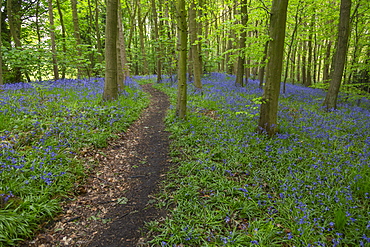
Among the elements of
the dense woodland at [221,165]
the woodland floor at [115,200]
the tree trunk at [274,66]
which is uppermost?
the tree trunk at [274,66]

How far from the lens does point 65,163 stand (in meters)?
4.71

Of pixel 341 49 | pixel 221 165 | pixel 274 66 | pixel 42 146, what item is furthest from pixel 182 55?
pixel 341 49

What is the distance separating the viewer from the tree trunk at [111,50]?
8766 mm

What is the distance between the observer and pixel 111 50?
911 cm

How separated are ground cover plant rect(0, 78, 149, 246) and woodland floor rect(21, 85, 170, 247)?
0.28 meters

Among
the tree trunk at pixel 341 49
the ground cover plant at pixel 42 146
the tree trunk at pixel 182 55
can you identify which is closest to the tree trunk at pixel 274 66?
the tree trunk at pixel 182 55

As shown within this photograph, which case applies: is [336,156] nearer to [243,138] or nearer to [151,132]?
[243,138]

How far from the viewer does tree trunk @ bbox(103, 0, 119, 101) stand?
8.77 metres

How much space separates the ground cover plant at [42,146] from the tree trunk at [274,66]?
5.37m

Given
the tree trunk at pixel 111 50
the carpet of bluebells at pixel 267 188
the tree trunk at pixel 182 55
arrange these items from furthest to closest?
the tree trunk at pixel 111 50 < the tree trunk at pixel 182 55 < the carpet of bluebells at pixel 267 188

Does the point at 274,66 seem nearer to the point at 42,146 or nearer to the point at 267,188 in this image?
the point at 267,188

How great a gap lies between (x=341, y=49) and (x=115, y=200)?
482 inches

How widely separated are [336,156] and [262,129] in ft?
6.82

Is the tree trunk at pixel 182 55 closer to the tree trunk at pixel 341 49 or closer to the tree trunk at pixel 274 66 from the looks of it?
the tree trunk at pixel 274 66
